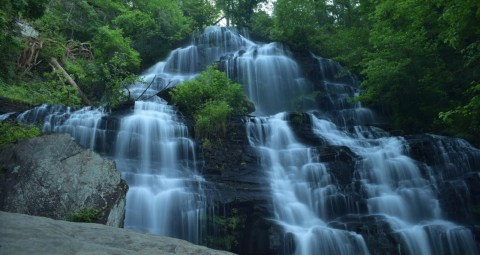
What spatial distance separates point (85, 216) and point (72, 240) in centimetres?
416

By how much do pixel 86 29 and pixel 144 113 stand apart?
36.8 feet

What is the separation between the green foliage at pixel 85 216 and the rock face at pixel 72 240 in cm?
337

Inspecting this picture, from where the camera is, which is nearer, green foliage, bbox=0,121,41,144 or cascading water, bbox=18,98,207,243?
green foliage, bbox=0,121,41,144

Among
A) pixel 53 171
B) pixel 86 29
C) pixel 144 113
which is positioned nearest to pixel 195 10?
pixel 86 29

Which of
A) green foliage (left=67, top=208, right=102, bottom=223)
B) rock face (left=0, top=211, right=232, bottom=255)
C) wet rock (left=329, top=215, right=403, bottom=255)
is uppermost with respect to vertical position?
green foliage (left=67, top=208, right=102, bottom=223)

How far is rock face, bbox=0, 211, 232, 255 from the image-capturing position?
7.37 ft

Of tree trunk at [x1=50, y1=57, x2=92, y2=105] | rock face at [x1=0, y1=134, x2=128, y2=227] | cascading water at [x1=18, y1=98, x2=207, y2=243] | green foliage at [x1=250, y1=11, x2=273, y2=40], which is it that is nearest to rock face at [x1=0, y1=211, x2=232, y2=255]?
rock face at [x1=0, y1=134, x2=128, y2=227]

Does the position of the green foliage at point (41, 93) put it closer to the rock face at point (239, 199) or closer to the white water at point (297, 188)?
the rock face at point (239, 199)

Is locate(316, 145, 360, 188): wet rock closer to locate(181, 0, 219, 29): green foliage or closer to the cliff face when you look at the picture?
the cliff face

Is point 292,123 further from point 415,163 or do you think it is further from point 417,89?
point 417,89

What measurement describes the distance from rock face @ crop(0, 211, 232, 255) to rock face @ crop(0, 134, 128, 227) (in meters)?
3.67

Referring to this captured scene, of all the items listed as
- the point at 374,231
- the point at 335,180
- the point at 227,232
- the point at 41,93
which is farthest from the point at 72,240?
the point at 41,93

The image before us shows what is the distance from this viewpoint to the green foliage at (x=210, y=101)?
1223 centimetres

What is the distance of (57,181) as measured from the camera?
22.4 feet
